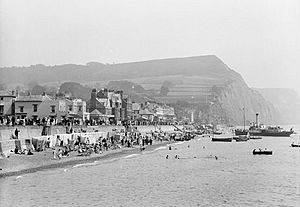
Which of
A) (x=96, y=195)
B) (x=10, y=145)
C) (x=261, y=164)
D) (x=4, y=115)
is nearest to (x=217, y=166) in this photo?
(x=261, y=164)

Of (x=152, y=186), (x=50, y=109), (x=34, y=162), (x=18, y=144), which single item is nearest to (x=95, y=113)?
(x=50, y=109)

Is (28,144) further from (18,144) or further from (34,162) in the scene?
(34,162)

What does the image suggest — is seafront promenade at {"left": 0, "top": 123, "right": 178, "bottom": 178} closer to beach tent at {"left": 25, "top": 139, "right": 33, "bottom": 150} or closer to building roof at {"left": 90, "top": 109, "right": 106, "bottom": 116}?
beach tent at {"left": 25, "top": 139, "right": 33, "bottom": 150}

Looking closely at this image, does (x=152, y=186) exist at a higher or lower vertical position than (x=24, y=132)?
lower

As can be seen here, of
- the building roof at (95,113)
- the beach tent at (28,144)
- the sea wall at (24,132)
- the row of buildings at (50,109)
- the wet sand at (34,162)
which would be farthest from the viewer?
the building roof at (95,113)

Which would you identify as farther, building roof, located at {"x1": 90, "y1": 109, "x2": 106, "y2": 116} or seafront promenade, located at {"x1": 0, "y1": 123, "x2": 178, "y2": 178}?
building roof, located at {"x1": 90, "y1": 109, "x2": 106, "y2": 116}

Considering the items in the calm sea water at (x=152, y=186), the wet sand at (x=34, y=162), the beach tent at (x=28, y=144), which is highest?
the beach tent at (x=28, y=144)

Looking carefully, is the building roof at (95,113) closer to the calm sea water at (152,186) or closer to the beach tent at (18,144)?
the calm sea water at (152,186)

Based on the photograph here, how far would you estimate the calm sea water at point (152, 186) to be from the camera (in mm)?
38250

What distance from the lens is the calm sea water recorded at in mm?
38250

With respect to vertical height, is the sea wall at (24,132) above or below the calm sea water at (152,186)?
above

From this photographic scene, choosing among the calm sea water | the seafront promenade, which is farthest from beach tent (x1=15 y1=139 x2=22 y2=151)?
the calm sea water

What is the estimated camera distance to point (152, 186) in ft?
152

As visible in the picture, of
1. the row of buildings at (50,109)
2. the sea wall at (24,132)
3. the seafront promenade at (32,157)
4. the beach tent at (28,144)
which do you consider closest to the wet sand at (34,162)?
the seafront promenade at (32,157)
